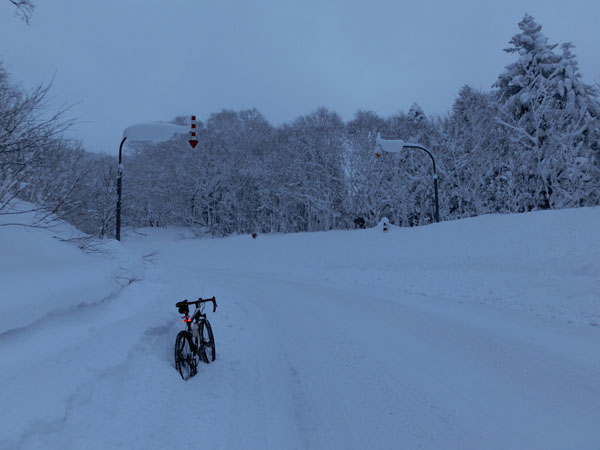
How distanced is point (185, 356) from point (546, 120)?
89.1 ft

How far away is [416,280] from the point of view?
43.3ft

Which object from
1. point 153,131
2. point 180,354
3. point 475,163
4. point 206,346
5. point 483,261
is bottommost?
point 206,346

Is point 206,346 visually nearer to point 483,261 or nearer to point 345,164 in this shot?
point 483,261

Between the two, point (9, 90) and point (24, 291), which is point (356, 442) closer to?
point (24, 291)

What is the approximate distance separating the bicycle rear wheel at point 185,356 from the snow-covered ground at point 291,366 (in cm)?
11

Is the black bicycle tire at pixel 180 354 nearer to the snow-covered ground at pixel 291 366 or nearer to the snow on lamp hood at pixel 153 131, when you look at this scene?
the snow-covered ground at pixel 291 366

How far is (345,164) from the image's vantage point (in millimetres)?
34406

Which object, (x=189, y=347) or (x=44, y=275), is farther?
(x=189, y=347)

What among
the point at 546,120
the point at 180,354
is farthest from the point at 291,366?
the point at 546,120

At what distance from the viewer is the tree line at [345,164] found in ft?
36.4

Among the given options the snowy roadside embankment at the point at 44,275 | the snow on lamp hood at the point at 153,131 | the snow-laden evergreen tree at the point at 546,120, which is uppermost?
the snow-laden evergreen tree at the point at 546,120

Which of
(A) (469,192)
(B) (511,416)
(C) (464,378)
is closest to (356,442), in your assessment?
(B) (511,416)

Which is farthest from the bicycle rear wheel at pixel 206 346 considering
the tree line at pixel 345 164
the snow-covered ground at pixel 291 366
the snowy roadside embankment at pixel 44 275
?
the tree line at pixel 345 164

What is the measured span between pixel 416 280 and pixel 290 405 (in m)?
10.0
